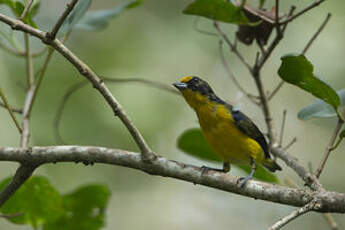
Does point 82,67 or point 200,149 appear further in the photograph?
point 200,149

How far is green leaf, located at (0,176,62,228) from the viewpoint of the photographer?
3.09 meters

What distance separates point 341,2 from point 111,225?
6.02 m

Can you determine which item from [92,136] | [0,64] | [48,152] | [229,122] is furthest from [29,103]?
[0,64]

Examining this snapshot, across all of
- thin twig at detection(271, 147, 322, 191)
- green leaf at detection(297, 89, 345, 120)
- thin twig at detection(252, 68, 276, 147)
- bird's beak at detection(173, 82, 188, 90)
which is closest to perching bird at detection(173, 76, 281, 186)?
bird's beak at detection(173, 82, 188, 90)

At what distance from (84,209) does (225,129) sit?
1.33 m

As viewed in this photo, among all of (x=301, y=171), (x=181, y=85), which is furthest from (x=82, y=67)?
(x=181, y=85)

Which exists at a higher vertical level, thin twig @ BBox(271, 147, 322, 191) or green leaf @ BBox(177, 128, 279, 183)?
thin twig @ BBox(271, 147, 322, 191)

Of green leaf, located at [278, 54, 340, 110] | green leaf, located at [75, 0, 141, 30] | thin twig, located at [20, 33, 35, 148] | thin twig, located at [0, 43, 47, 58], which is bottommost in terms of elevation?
thin twig, located at [20, 33, 35, 148]

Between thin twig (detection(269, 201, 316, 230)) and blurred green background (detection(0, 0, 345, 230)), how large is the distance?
5.91 m

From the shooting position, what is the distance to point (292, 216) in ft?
7.54

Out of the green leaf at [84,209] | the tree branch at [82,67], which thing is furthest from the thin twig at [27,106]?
the tree branch at [82,67]

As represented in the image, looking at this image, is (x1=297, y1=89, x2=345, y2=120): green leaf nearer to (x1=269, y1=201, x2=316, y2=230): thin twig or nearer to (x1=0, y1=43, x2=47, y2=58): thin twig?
A: (x1=269, y1=201, x2=316, y2=230): thin twig

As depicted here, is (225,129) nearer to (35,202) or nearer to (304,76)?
(304,76)

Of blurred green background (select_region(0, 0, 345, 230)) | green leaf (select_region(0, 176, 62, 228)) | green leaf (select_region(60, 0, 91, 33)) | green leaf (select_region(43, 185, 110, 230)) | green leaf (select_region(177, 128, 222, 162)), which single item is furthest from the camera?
blurred green background (select_region(0, 0, 345, 230))
